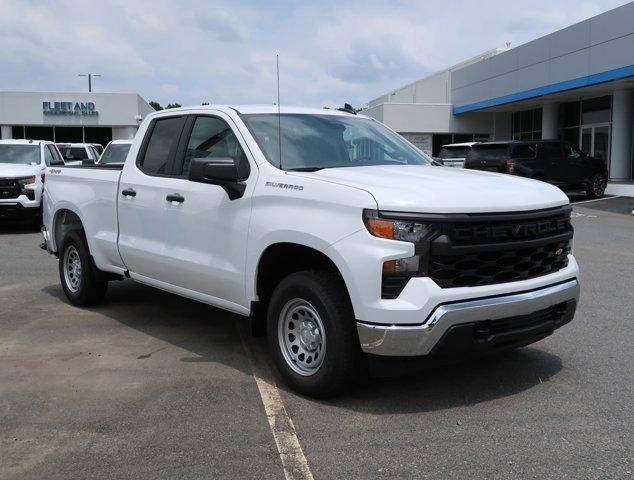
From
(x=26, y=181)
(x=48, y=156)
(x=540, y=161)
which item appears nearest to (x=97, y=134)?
(x=48, y=156)

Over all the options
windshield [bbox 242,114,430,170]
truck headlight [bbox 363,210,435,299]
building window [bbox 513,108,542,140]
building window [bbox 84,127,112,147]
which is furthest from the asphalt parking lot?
building window [bbox 84,127,112,147]

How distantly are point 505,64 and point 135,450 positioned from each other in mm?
32483

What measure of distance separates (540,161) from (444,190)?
17.0 meters

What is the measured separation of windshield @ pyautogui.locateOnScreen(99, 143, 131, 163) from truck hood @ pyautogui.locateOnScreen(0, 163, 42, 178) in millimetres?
1441

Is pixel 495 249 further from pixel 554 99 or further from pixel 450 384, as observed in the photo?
pixel 554 99

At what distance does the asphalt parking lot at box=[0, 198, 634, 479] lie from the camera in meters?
3.55

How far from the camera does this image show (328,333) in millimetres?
4207

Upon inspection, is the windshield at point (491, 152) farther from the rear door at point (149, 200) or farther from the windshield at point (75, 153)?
the rear door at point (149, 200)

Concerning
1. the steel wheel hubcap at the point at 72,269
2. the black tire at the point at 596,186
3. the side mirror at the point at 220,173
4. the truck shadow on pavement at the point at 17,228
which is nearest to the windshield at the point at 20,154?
the truck shadow on pavement at the point at 17,228

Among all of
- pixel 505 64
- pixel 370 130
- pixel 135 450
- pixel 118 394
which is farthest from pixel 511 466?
pixel 505 64

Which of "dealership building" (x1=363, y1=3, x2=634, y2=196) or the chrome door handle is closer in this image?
the chrome door handle

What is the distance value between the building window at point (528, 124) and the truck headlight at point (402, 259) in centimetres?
3226

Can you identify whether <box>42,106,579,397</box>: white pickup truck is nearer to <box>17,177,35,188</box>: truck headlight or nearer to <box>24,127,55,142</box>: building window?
<box>17,177,35,188</box>: truck headlight

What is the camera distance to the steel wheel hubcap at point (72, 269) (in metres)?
7.23
